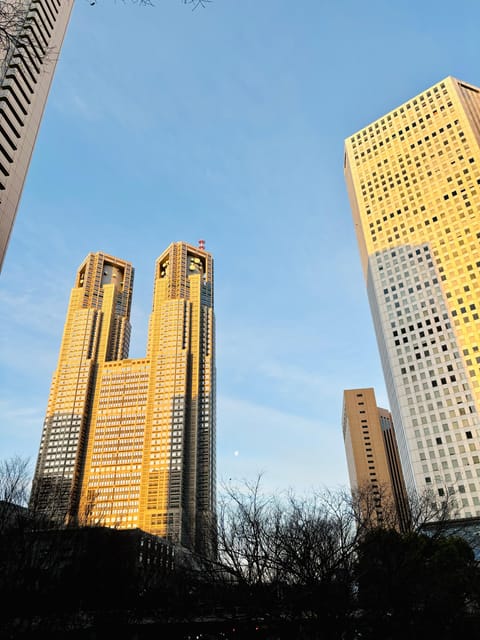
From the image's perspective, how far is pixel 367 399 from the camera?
166m

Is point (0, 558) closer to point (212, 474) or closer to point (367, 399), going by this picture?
point (212, 474)

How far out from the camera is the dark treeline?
686 inches

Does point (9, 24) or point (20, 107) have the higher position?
point (20, 107)

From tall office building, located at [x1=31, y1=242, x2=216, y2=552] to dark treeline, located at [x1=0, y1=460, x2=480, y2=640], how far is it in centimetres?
10612

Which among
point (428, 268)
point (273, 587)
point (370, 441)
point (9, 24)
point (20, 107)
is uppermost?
point (428, 268)

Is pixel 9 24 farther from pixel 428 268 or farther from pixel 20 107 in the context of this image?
pixel 428 268

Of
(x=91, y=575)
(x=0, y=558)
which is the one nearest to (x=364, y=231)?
(x=91, y=575)

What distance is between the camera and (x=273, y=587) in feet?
59.5

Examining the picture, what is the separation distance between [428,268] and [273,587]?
8273 cm

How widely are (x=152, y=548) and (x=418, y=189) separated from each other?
292 feet

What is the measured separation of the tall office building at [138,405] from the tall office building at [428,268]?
75.7m

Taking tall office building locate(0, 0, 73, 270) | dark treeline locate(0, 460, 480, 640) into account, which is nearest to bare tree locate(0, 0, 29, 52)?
dark treeline locate(0, 460, 480, 640)

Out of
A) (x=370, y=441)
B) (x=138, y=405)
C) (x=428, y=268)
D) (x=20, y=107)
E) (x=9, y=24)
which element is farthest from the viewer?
(x=370, y=441)

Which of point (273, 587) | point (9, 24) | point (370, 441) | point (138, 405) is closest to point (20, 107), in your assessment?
point (9, 24)
